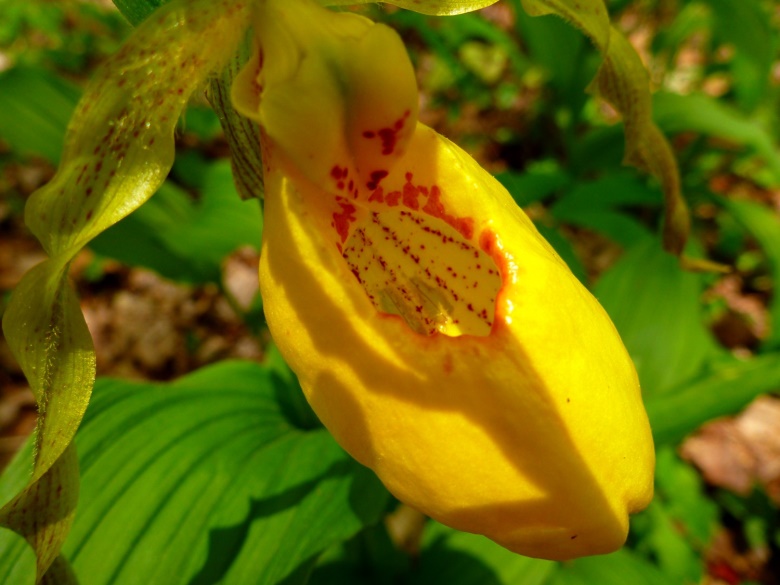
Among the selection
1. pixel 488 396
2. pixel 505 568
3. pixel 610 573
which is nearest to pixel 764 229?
pixel 610 573

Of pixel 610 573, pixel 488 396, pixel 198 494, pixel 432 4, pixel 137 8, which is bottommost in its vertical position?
pixel 610 573

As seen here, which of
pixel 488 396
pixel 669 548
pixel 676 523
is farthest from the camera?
pixel 676 523

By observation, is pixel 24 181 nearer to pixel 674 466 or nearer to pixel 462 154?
pixel 462 154

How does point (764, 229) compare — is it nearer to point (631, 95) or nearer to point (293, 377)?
point (631, 95)

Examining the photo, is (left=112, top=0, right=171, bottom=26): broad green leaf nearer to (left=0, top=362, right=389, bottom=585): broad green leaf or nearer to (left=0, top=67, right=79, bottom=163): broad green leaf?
(left=0, top=362, right=389, bottom=585): broad green leaf

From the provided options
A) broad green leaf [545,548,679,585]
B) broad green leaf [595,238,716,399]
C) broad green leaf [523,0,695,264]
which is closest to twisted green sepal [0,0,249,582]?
broad green leaf [523,0,695,264]

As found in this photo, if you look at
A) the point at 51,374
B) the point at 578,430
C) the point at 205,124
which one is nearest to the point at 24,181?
the point at 205,124

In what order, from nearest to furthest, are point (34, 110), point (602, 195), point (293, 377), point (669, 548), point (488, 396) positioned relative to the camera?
1. point (488, 396)
2. point (293, 377)
3. point (34, 110)
4. point (669, 548)
5. point (602, 195)
